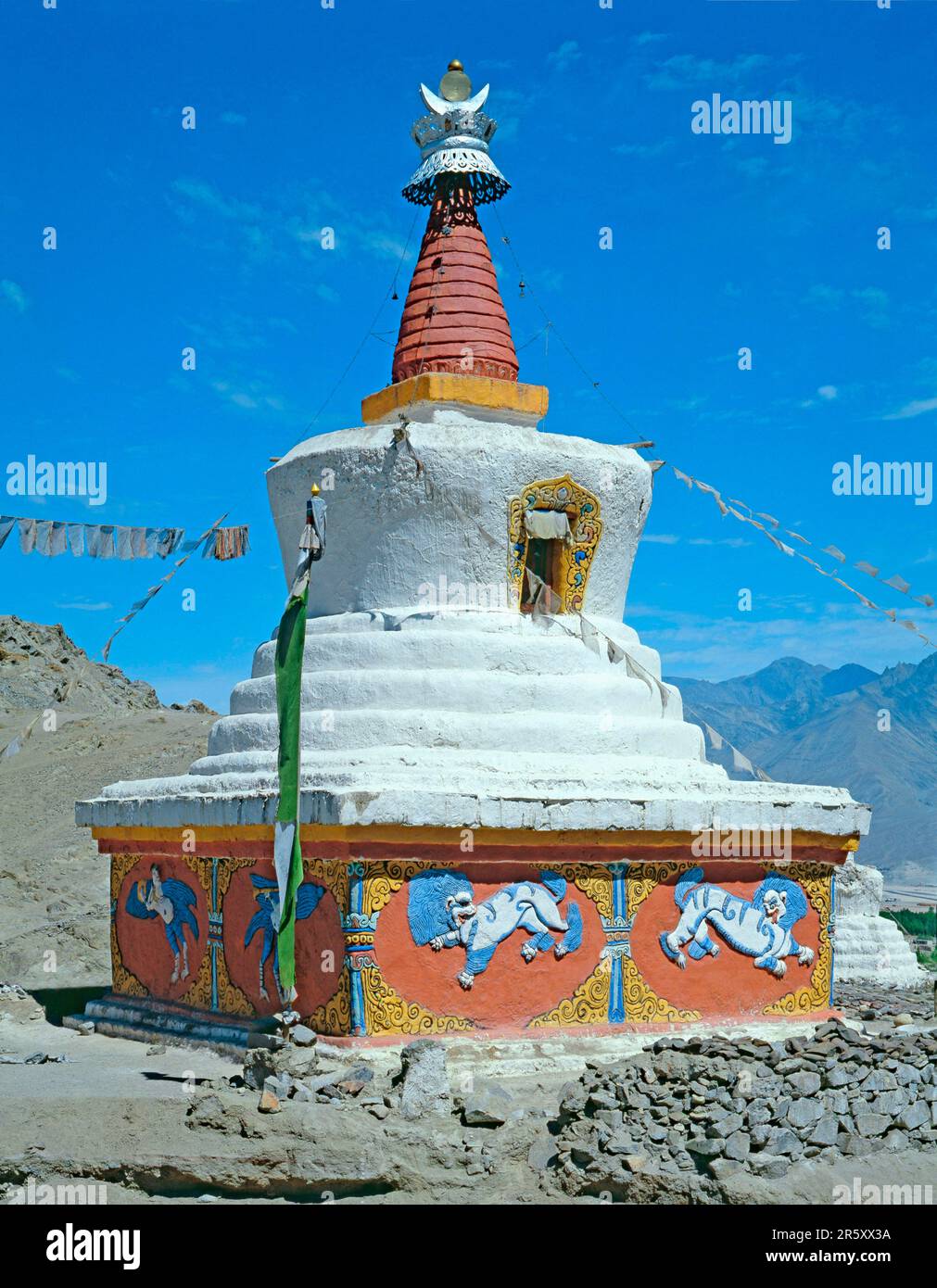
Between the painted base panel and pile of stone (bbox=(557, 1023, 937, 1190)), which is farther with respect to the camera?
the painted base panel

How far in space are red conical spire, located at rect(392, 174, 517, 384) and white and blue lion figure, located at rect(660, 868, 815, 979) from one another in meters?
4.21

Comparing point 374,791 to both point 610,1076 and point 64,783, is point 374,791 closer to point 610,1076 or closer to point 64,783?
point 610,1076

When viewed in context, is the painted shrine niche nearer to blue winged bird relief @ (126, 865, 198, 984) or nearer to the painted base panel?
the painted base panel

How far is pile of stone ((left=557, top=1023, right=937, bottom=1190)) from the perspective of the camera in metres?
6.74

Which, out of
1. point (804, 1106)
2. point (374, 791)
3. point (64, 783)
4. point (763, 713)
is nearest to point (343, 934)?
point (374, 791)

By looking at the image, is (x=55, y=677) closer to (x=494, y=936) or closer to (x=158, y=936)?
(x=158, y=936)

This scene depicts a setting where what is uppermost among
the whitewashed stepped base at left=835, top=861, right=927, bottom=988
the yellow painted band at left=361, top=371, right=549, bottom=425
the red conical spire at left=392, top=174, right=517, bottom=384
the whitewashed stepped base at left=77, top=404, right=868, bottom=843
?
the red conical spire at left=392, top=174, right=517, bottom=384

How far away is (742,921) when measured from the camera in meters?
9.41

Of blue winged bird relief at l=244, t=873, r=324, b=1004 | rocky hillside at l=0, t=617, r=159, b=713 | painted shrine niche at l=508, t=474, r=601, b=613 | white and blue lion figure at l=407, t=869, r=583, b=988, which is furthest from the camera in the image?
rocky hillside at l=0, t=617, r=159, b=713

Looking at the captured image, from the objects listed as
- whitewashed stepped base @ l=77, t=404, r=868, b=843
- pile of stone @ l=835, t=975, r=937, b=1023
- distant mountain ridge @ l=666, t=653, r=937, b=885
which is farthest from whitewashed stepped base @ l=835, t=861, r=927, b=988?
distant mountain ridge @ l=666, t=653, r=937, b=885

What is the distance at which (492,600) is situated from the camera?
10.2 metres

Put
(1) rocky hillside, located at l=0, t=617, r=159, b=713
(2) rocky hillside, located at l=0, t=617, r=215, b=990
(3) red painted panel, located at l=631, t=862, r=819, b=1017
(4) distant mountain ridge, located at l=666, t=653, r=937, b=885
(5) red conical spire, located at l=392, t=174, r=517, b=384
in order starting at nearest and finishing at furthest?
(3) red painted panel, located at l=631, t=862, r=819, b=1017
(5) red conical spire, located at l=392, t=174, r=517, b=384
(2) rocky hillside, located at l=0, t=617, r=215, b=990
(1) rocky hillside, located at l=0, t=617, r=159, b=713
(4) distant mountain ridge, located at l=666, t=653, r=937, b=885

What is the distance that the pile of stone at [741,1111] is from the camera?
6742mm

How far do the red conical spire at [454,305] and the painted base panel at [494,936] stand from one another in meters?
4.04
